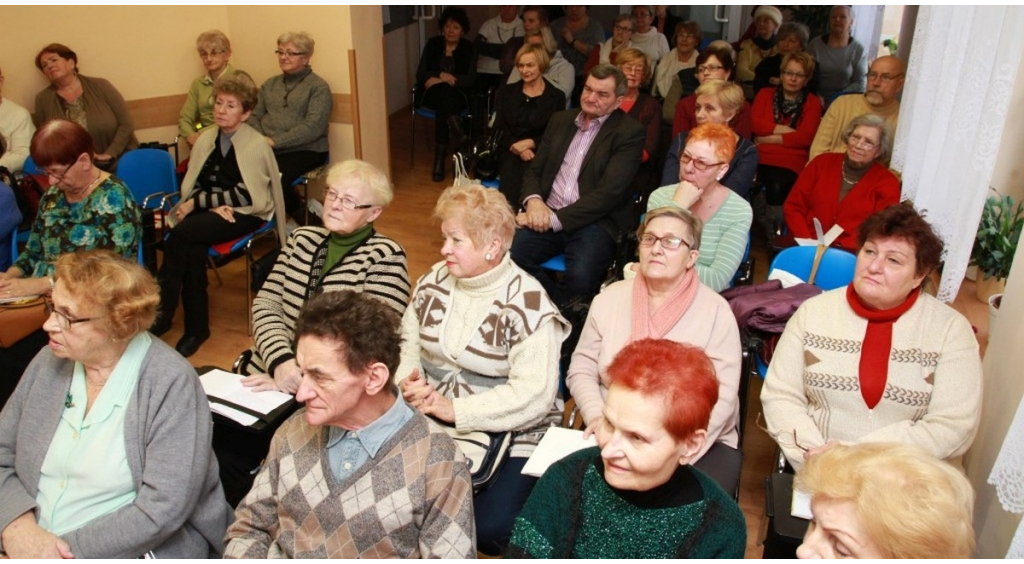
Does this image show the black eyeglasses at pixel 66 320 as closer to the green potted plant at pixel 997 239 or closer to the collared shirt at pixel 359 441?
the collared shirt at pixel 359 441

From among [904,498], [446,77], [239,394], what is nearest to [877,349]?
[904,498]

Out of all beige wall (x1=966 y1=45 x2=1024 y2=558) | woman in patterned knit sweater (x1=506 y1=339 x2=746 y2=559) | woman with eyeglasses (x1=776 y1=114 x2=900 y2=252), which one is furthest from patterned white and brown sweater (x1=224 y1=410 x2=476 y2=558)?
woman with eyeglasses (x1=776 y1=114 x2=900 y2=252)

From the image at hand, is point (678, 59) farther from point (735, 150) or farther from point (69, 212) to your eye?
point (69, 212)

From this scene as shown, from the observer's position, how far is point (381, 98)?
18.8ft

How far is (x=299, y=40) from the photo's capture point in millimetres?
5031

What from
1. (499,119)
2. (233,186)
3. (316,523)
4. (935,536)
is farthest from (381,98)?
(935,536)

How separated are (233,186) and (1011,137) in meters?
3.49

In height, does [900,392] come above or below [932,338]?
below

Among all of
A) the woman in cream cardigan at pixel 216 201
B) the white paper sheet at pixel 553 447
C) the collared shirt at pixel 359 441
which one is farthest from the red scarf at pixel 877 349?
the woman in cream cardigan at pixel 216 201

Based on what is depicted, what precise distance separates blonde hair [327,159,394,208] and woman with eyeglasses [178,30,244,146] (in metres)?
2.79

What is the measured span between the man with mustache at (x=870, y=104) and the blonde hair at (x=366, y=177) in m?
2.64

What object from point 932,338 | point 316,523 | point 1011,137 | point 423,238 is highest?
point 1011,137

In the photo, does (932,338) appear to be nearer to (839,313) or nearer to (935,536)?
(839,313)

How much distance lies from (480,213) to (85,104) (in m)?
3.42
